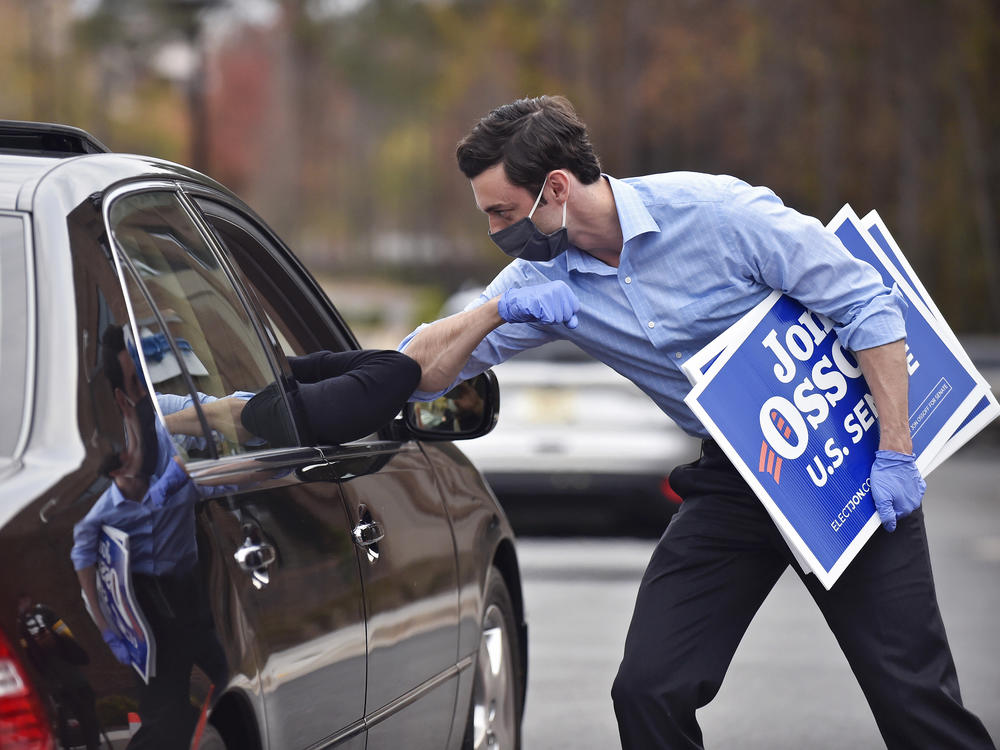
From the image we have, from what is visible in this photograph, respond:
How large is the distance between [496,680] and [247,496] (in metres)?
1.84

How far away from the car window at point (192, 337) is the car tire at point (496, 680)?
1280mm

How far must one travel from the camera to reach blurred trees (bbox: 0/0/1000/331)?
27.0 metres

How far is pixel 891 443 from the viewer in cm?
369

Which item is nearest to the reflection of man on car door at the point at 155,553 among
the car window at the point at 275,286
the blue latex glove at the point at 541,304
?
the car window at the point at 275,286

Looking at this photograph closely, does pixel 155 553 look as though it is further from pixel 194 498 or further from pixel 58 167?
pixel 58 167

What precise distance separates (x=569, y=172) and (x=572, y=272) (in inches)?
9.6

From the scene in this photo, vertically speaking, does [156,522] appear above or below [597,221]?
below

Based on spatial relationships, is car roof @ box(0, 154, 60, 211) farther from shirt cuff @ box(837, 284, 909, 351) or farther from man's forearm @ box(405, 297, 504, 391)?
shirt cuff @ box(837, 284, 909, 351)

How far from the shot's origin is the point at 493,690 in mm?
4492

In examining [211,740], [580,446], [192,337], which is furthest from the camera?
[580,446]

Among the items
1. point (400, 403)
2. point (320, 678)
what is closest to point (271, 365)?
point (400, 403)

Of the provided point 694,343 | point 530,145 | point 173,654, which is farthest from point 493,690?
point 173,654

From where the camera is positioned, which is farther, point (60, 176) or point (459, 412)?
point (459, 412)

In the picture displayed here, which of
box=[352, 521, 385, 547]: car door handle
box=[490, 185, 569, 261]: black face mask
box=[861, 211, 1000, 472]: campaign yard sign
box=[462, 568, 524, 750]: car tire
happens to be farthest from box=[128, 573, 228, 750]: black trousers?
box=[861, 211, 1000, 472]: campaign yard sign
